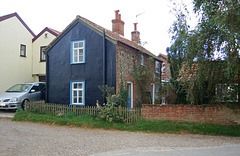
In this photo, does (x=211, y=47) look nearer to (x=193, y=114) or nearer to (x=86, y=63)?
(x=193, y=114)

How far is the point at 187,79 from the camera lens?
10.1m

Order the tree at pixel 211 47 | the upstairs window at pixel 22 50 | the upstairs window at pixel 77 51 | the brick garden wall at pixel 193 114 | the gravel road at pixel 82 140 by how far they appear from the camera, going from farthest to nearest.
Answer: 1. the upstairs window at pixel 22 50
2. the upstairs window at pixel 77 51
3. the brick garden wall at pixel 193 114
4. the tree at pixel 211 47
5. the gravel road at pixel 82 140

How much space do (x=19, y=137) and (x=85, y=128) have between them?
10.0ft

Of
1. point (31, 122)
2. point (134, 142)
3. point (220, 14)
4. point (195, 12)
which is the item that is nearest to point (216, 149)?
point (134, 142)

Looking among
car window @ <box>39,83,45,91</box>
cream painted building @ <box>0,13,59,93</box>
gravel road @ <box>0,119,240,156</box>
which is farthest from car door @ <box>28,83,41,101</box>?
gravel road @ <box>0,119,240,156</box>

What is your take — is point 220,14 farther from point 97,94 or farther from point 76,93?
point 76,93

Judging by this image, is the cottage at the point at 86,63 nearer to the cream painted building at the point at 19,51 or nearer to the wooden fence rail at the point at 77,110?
the wooden fence rail at the point at 77,110

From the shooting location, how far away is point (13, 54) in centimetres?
1911

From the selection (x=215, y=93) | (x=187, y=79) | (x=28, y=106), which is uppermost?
(x=187, y=79)

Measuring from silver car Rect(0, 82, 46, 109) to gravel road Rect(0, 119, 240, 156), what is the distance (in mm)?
3878

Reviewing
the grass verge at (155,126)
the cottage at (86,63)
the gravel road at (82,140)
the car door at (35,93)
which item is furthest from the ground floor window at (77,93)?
the gravel road at (82,140)

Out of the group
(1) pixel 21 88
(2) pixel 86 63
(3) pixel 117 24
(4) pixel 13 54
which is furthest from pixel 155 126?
(4) pixel 13 54

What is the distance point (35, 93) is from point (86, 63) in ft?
15.6

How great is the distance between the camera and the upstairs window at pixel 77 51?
47.8 ft
